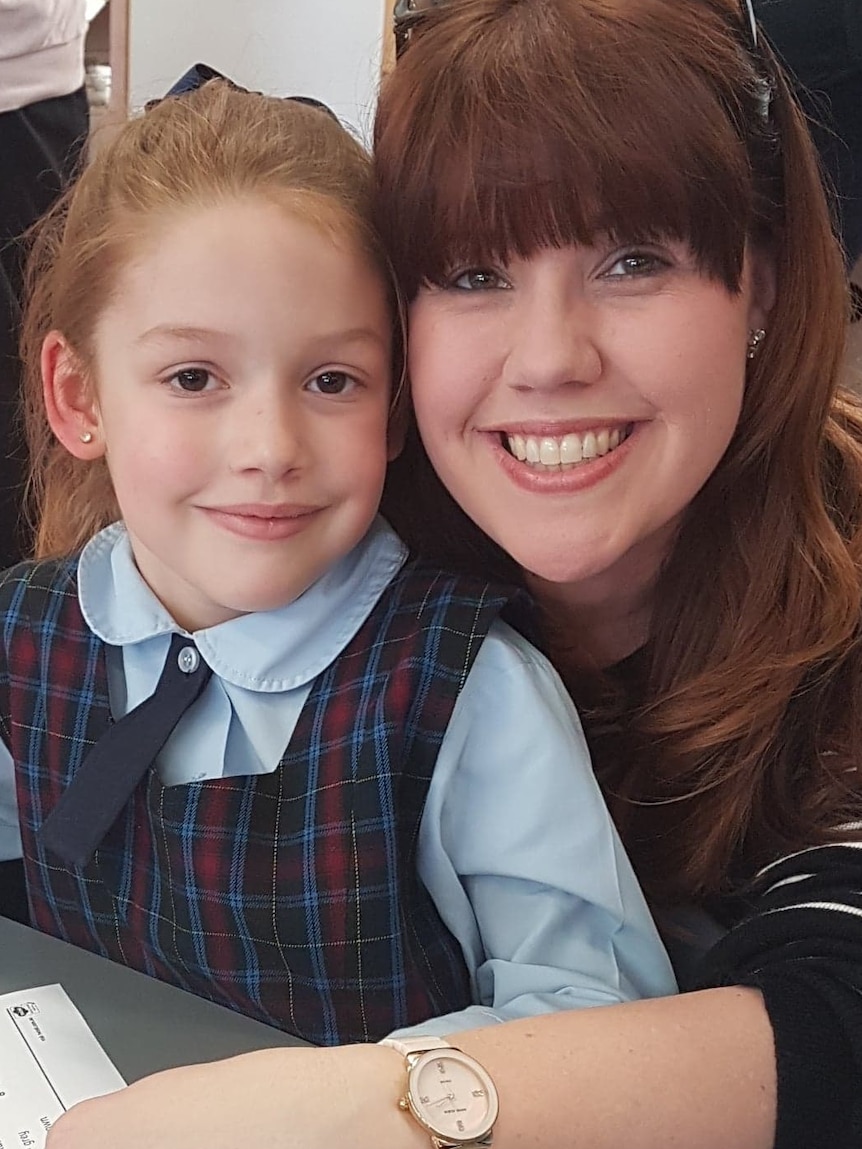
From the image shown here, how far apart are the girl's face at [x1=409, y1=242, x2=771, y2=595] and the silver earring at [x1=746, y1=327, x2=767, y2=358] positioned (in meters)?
0.04

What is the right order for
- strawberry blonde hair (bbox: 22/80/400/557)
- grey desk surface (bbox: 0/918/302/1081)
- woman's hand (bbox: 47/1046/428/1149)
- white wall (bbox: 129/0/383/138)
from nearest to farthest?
woman's hand (bbox: 47/1046/428/1149) < grey desk surface (bbox: 0/918/302/1081) < strawberry blonde hair (bbox: 22/80/400/557) < white wall (bbox: 129/0/383/138)

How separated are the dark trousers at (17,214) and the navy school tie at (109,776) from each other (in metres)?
0.55

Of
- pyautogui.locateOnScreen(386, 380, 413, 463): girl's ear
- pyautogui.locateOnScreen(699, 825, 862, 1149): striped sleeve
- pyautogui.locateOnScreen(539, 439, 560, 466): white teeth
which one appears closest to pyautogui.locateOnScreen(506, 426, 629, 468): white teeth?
pyautogui.locateOnScreen(539, 439, 560, 466): white teeth

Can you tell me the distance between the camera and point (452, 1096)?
0.74 metres

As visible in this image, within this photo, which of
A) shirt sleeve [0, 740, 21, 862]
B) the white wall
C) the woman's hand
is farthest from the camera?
the white wall

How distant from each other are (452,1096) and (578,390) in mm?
494

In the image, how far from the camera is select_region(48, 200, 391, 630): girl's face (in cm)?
92

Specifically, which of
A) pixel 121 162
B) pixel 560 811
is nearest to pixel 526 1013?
pixel 560 811

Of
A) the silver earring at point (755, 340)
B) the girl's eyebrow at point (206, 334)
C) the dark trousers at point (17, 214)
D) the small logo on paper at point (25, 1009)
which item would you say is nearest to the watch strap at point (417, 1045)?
the small logo on paper at point (25, 1009)

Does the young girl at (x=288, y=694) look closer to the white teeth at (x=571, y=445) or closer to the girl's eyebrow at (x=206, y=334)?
the girl's eyebrow at (x=206, y=334)

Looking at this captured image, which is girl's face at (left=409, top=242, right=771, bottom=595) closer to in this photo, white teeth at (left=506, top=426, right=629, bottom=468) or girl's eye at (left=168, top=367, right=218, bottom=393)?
white teeth at (left=506, top=426, right=629, bottom=468)

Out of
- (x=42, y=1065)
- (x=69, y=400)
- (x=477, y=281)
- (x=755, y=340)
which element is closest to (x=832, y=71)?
(x=755, y=340)

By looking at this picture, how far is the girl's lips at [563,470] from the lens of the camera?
99 cm

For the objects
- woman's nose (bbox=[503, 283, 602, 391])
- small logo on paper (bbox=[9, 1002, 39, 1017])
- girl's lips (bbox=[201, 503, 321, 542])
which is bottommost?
small logo on paper (bbox=[9, 1002, 39, 1017])
